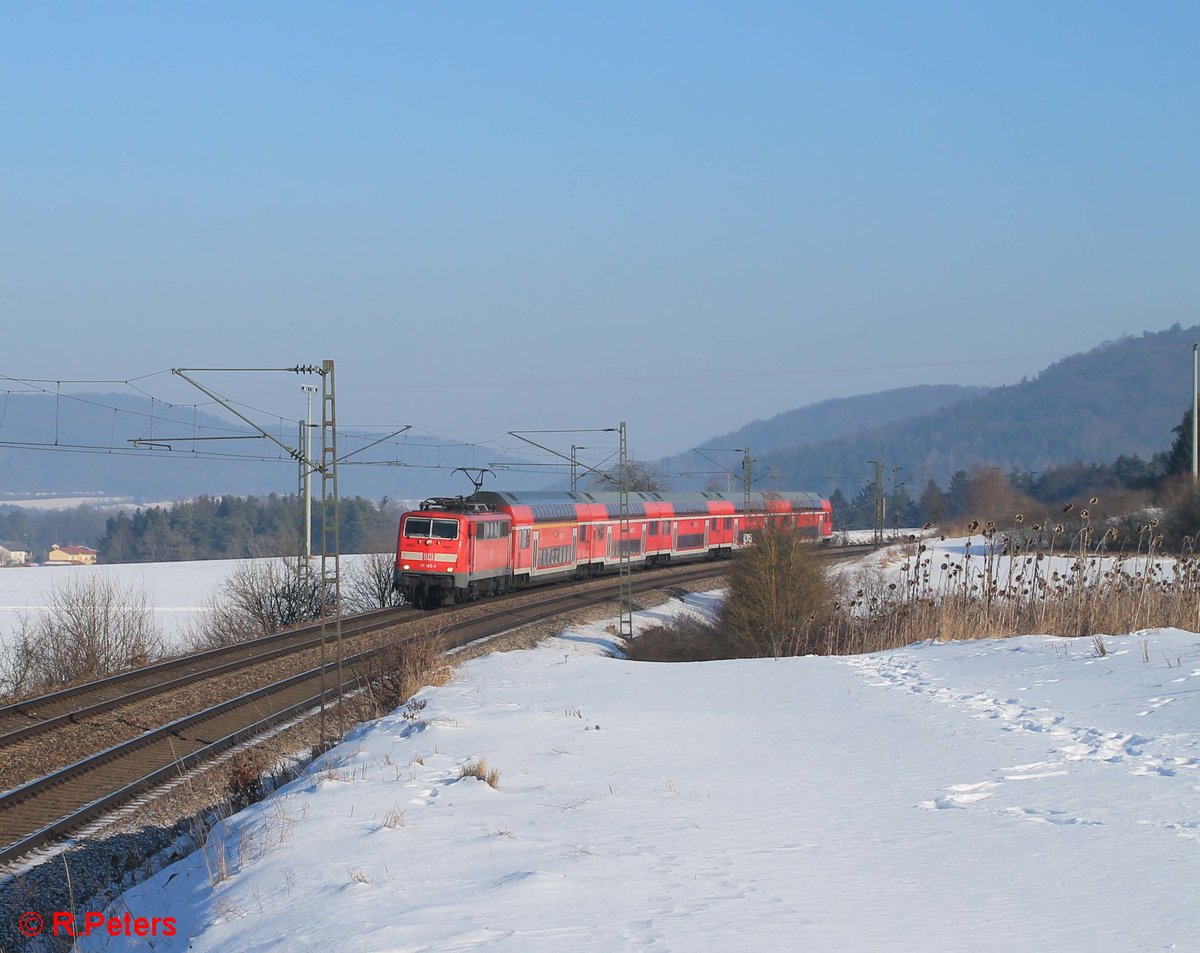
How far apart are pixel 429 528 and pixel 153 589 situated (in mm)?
24650

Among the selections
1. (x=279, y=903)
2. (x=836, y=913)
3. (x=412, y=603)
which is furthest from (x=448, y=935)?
(x=412, y=603)

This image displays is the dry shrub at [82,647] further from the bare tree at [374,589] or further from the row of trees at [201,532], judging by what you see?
the row of trees at [201,532]

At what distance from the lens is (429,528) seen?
35.6 metres

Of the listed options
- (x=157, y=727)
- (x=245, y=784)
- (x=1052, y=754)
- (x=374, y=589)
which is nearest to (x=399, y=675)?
(x=157, y=727)

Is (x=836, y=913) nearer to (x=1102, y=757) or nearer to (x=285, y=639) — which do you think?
(x=1102, y=757)

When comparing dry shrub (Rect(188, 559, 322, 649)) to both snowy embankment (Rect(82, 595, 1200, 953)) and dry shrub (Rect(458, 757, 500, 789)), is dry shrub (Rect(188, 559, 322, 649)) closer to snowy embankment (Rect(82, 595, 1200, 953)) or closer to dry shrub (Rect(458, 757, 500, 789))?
snowy embankment (Rect(82, 595, 1200, 953))

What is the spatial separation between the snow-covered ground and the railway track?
13.3 metres

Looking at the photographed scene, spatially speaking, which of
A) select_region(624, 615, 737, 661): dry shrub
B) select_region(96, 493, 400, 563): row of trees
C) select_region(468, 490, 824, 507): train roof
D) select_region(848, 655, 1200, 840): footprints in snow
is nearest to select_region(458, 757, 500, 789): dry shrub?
select_region(848, 655, 1200, 840): footprints in snow

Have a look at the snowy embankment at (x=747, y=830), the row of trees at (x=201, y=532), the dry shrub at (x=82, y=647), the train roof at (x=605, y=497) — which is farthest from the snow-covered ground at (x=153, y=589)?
the row of trees at (x=201, y=532)

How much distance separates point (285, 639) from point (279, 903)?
76.3ft

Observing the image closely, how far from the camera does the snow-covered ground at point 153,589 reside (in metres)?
44.5

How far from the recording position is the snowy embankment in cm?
581

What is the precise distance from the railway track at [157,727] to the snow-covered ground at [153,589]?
13286 millimetres

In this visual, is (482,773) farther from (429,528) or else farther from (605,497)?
(605,497)
